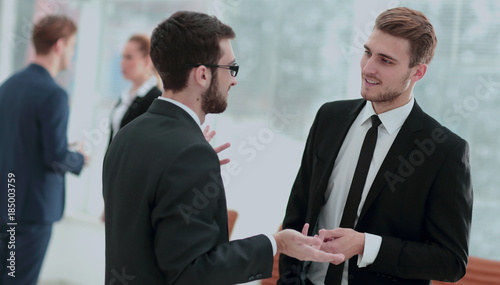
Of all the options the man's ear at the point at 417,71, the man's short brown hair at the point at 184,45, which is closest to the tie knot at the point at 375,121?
the man's ear at the point at 417,71

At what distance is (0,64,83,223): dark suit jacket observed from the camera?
3.34 m

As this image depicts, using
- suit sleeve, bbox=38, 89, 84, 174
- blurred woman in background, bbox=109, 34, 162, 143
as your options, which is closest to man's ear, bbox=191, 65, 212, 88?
blurred woman in background, bbox=109, 34, 162, 143

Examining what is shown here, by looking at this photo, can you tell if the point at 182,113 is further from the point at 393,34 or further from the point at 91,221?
the point at 91,221

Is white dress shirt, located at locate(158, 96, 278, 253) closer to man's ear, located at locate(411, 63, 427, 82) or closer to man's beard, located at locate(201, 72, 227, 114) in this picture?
man's beard, located at locate(201, 72, 227, 114)

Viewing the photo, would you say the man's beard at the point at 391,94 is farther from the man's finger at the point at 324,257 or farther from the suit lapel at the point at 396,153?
the man's finger at the point at 324,257

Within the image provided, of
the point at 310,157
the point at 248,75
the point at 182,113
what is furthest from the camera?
the point at 248,75

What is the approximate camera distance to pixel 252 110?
423 centimetres

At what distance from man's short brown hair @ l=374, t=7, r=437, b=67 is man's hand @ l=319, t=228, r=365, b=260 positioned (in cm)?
60

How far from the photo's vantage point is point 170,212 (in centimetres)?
141

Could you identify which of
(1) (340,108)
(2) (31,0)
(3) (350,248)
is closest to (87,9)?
(2) (31,0)

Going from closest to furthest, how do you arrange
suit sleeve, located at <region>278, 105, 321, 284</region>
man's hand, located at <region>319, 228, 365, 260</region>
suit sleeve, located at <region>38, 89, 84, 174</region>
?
man's hand, located at <region>319, 228, 365, 260</region> < suit sleeve, located at <region>278, 105, 321, 284</region> < suit sleeve, located at <region>38, 89, 84, 174</region>

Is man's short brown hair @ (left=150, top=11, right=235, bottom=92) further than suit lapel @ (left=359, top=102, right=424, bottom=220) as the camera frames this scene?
No

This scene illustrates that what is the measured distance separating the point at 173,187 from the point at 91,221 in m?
3.99

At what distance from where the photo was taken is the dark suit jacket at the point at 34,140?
3338 mm
